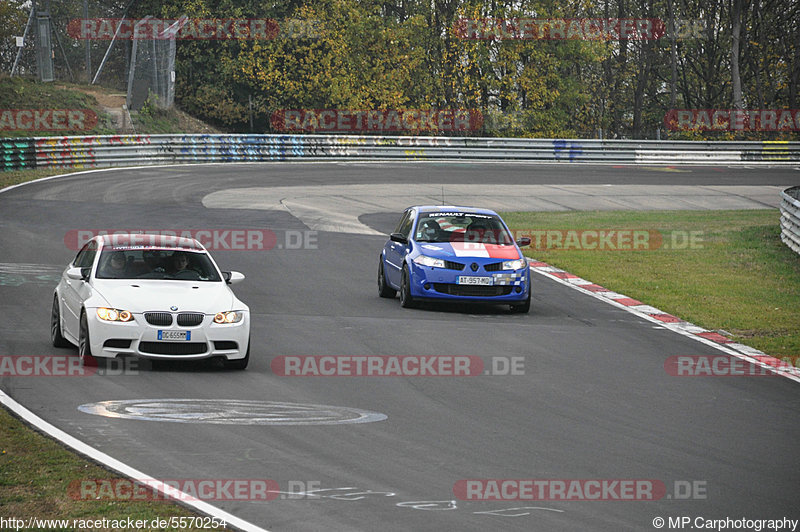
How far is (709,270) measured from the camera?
21.1 m

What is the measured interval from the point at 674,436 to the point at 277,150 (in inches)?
1351

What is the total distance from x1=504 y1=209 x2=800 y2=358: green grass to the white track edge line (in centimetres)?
871

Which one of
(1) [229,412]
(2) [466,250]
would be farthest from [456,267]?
(1) [229,412]

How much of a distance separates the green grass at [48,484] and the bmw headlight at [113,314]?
2549 mm

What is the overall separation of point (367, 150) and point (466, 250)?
2852 cm

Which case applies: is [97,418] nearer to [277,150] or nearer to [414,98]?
[277,150]

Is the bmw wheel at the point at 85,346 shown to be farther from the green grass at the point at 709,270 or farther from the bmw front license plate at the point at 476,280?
the green grass at the point at 709,270

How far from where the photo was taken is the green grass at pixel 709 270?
52.4 feet

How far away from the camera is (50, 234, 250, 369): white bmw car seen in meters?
11.3

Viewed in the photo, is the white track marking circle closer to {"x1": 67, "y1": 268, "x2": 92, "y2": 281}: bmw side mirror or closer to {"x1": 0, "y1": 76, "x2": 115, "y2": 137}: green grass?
{"x1": 67, "y1": 268, "x2": 92, "y2": 281}: bmw side mirror

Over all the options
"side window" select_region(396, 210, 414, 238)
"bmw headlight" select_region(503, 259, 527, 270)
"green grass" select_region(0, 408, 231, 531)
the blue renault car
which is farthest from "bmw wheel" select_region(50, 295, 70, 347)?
"bmw headlight" select_region(503, 259, 527, 270)

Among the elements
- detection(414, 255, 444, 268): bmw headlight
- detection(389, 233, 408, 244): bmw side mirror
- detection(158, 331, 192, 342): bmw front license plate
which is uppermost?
detection(389, 233, 408, 244): bmw side mirror

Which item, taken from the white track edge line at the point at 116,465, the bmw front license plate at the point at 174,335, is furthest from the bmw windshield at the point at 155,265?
the white track edge line at the point at 116,465

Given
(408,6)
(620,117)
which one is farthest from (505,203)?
(620,117)
